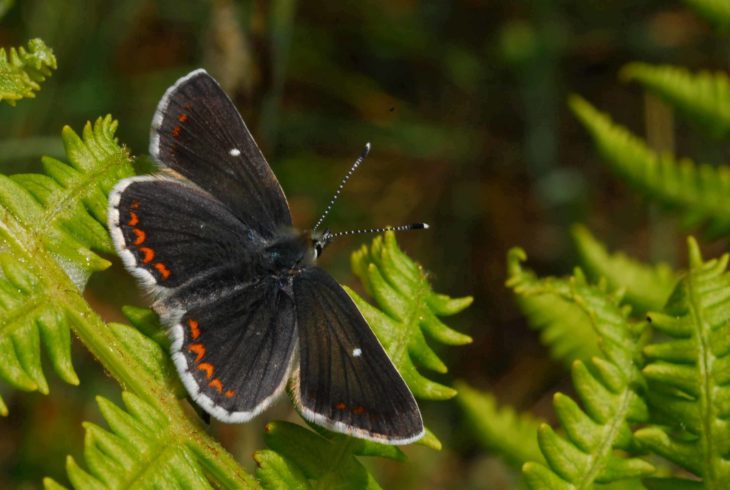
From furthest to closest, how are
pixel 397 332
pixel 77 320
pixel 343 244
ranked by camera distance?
pixel 343 244
pixel 397 332
pixel 77 320

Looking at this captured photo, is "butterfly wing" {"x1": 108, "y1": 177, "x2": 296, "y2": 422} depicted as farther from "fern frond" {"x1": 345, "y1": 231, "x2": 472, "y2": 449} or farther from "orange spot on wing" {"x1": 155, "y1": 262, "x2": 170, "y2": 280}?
"fern frond" {"x1": 345, "y1": 231, "x2": 472, "y2": 449}

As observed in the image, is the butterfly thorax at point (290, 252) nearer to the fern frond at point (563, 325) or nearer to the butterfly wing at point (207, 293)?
the butterfly wing at point (207, 293)

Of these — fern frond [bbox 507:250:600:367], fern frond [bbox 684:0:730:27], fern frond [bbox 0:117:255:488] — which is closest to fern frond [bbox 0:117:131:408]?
fern frond [bbox 0:117:255:488]

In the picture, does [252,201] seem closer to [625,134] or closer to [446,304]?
[446,304]

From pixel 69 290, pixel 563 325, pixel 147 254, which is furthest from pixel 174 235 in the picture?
pixel 563 325

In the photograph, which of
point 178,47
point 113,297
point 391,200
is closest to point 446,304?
point 113,297
